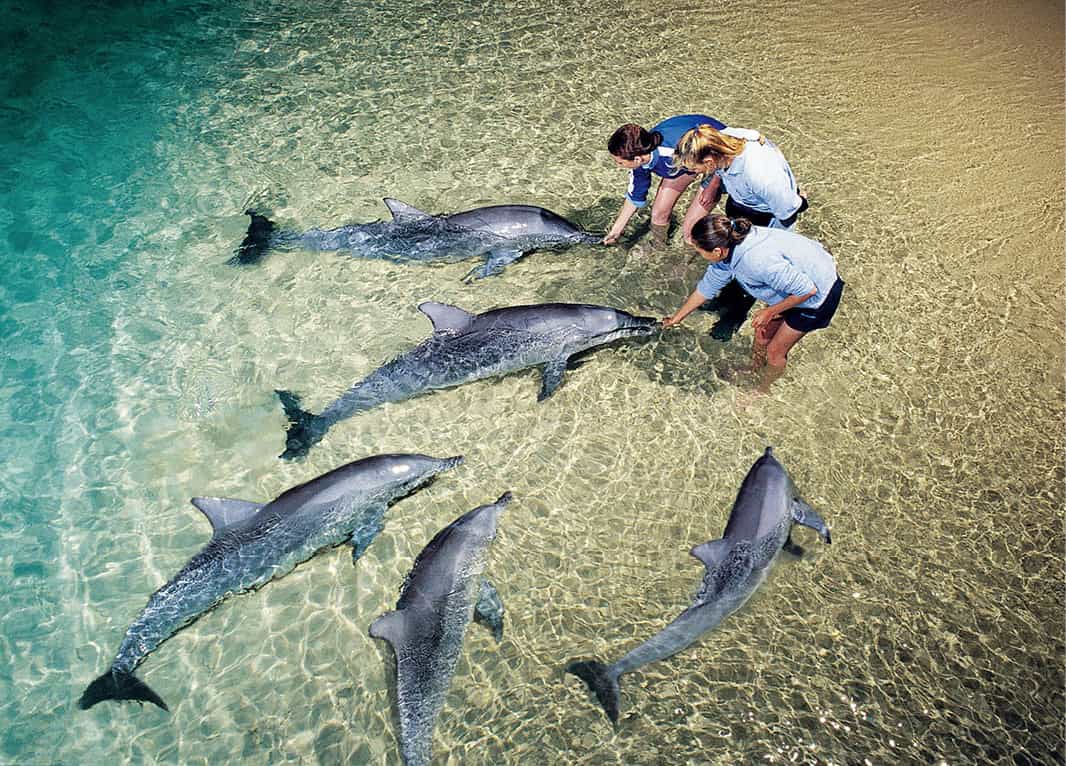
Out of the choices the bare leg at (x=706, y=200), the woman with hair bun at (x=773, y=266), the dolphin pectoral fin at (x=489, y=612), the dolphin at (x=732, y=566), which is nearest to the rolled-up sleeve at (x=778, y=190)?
the woman with hair bun at (x=773, y=266)

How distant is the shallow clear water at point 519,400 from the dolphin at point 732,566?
0.63 feet

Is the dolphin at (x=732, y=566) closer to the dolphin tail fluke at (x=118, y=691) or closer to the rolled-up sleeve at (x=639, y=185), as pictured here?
the dolphin tail fluke at (x=118, y=691)

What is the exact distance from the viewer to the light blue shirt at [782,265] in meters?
5.68

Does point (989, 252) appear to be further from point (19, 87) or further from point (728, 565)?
point (19, 87)

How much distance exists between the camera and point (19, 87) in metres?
10.3

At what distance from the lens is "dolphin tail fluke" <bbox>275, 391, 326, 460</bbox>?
644cm

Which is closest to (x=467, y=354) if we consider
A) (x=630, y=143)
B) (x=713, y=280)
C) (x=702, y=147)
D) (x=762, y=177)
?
(x=713, y=280)

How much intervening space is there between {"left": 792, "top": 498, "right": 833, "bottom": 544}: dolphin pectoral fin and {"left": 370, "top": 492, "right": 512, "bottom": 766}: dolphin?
274 centimetres

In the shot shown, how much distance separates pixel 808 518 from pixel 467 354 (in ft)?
11.4

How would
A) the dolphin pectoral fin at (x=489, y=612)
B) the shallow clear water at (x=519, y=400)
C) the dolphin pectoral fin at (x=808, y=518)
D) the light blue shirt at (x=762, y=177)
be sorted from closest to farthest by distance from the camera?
the shallow clear water at (x=519, y=400) → the dolphin pectoral fin at (x=489, y=612) → the dolphin pectoral fin at (x=808, y=518) → the light blue shirt at (x=762, y=177)

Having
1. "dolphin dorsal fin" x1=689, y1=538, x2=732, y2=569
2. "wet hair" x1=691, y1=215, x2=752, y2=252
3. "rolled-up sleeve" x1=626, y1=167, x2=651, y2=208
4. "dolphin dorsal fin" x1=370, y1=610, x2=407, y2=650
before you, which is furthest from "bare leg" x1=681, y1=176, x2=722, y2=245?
"dolphin dorsal fin" x1=370, y1=610, x2=407, y2=650

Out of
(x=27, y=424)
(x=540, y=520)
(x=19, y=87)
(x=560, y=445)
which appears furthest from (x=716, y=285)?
(x=19, y=87)

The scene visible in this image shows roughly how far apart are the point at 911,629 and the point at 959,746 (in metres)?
0.88

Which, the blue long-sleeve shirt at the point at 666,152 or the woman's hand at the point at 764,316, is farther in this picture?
the blue long-sleeve shirt at the point at 666,152
